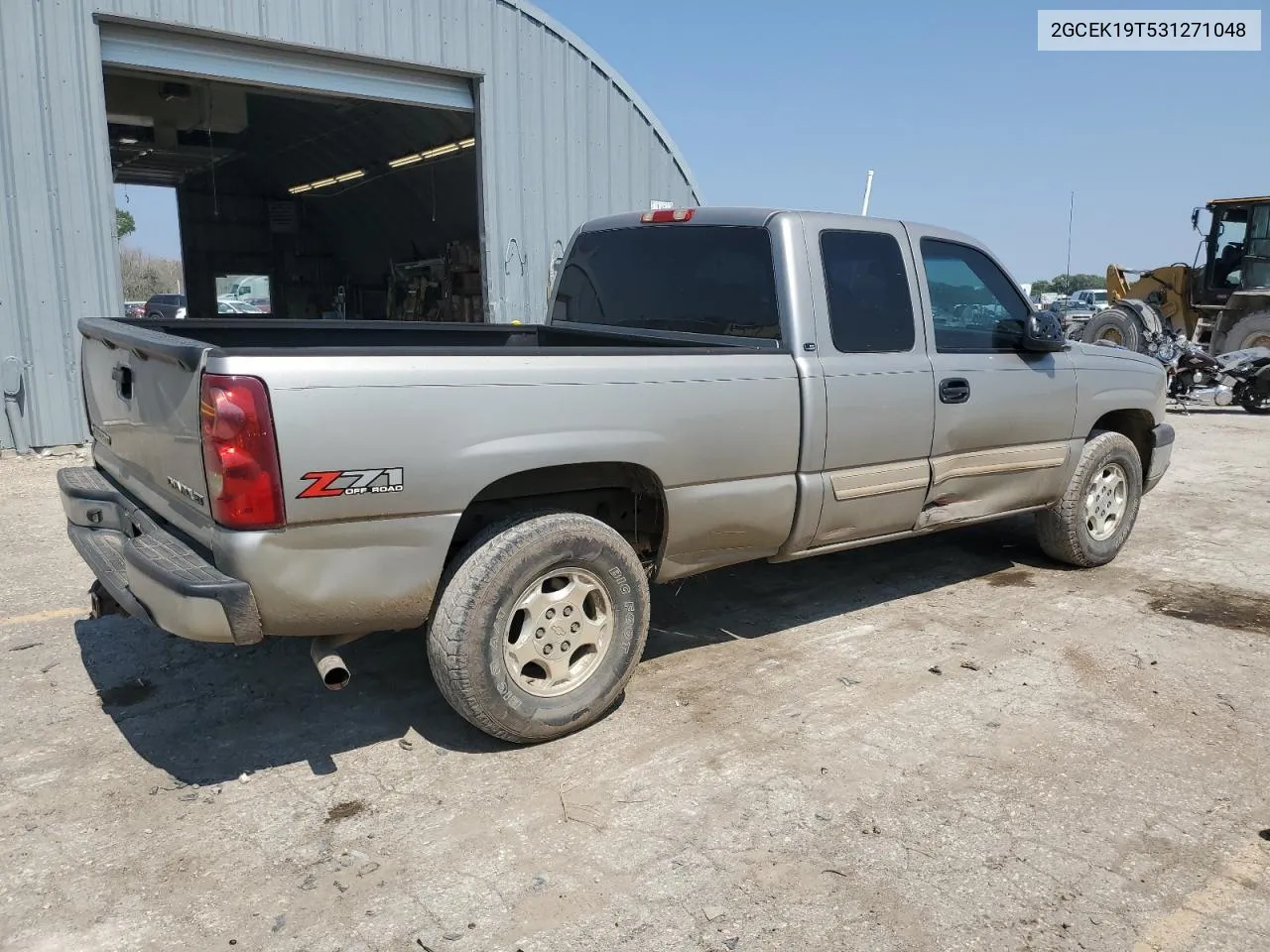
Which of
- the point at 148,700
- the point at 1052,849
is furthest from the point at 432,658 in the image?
the point at 1052,849

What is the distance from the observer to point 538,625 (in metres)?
3.60

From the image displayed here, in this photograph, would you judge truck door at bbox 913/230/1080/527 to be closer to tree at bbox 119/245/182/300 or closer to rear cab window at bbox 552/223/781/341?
rear cab window at bbox 552/223/781/341

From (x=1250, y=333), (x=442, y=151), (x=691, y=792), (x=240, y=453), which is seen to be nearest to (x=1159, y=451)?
(x=691, y=792)

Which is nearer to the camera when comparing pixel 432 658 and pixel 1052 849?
pixel 1052 849

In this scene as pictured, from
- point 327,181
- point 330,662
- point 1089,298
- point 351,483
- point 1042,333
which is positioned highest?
point 327,181

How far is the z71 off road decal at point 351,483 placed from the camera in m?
3.00

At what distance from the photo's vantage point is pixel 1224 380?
48.9ft

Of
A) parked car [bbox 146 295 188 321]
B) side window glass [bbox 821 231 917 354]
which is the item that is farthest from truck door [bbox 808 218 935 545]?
parked car [bbox 146 295 188 321]

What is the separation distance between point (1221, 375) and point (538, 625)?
47.8 feet

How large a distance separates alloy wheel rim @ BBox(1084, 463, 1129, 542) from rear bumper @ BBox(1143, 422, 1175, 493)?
31cm

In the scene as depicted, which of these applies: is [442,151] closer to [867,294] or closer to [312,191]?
[312,191]

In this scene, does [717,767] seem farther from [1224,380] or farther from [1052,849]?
[1224,380]

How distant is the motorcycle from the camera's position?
48.2 ft

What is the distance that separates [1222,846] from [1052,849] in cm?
53
